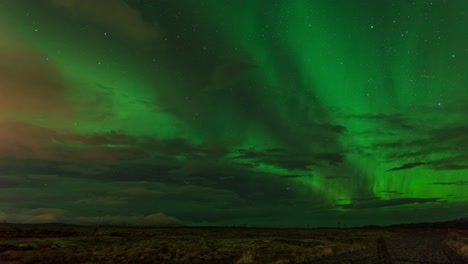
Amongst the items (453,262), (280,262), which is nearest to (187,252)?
(280,262)

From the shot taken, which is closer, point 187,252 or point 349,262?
point 349,262

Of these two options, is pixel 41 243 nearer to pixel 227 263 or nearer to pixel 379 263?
pixel 227 263

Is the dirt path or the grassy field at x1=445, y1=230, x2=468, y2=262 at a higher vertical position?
the grassy field at x1=445, y1=230, x2=468, y2=262

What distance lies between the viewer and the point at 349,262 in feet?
125

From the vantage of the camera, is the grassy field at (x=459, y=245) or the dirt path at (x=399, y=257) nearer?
the dirt path at (x=399, y=257)

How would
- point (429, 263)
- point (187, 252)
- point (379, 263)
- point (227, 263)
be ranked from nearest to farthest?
point (379, 263), point (429, 263), point (227, 263), point (187, 252)

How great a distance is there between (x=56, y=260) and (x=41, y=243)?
20.0m

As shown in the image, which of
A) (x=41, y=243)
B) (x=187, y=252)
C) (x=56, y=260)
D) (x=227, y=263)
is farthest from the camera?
(x=41, y=243)

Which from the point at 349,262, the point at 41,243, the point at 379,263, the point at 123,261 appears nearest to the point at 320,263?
the point at 349,262

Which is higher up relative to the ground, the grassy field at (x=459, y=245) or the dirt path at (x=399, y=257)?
the grassy field at (x=459, y=245)

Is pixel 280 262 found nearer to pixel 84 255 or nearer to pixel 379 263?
pixel 379 263

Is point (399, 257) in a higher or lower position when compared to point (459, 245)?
lower

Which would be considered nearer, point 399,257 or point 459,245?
point 399,257

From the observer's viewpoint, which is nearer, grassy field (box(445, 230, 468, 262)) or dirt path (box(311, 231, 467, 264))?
dirt path (box(311, 231, 467, 264))
